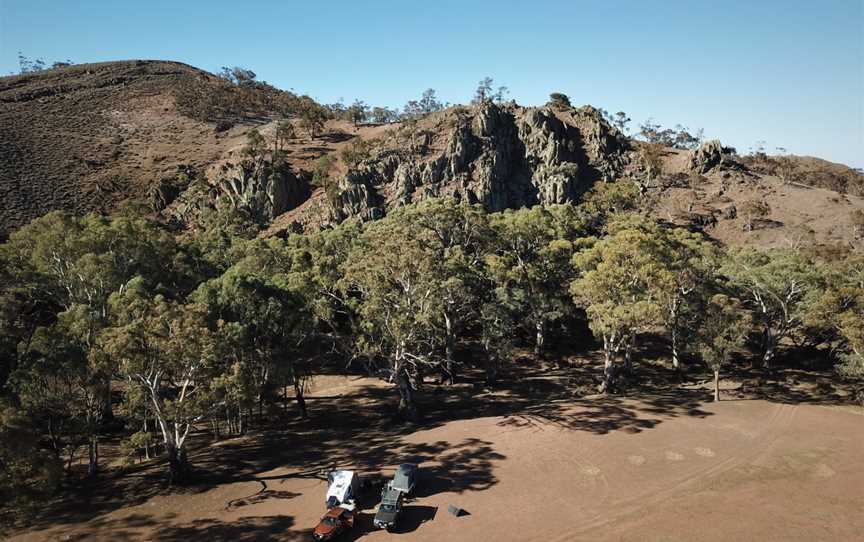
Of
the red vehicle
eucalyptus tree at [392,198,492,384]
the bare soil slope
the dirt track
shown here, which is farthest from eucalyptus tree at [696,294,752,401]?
the bare soil slope

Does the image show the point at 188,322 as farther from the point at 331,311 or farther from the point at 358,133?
the point at 358,133

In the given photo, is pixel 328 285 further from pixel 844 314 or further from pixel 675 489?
pixel 844 314

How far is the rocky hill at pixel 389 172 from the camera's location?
3519 inches

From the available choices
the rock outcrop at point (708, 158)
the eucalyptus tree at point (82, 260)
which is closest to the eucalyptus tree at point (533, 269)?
the eucalyptus tree at point (82, 260)

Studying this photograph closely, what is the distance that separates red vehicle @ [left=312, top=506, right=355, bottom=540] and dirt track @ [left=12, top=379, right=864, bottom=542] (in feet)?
2.19

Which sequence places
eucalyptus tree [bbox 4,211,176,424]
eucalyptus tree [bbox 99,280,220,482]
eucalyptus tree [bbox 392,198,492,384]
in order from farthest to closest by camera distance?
eucalyptus tree [bbox 392,198,492,384] → eucalyptus tree [bbox 4,211,176,424] → eucalyptus tree [bbox 99,280,220,482]

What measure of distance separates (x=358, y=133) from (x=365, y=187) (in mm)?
41728

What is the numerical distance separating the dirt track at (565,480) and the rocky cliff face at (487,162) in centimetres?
6313

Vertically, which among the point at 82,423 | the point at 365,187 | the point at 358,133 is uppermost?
the point at 358,133

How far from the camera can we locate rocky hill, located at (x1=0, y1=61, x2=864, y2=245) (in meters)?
89.4

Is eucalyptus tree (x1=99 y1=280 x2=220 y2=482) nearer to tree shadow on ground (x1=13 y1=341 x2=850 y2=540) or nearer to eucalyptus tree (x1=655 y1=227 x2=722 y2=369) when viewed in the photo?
tree shadow on ground (x1=13 y1=341 x2=850 y2=540)

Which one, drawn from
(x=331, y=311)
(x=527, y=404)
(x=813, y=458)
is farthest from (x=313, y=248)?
(x=813, y=458)

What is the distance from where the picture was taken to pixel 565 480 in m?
24.1

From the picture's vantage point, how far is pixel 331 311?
32.5m
